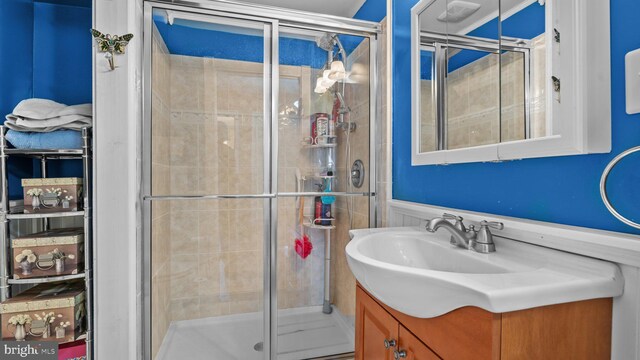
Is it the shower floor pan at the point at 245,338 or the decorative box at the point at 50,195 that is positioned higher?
the decorative box at the point at 50,195

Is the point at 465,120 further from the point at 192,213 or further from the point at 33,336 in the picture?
the point at 33,336

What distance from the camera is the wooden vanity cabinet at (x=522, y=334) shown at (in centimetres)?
60

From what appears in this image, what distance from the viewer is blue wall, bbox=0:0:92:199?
1.68 metres

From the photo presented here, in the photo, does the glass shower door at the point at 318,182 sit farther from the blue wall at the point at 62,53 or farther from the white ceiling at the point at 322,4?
the blue wall at the point at 62,53

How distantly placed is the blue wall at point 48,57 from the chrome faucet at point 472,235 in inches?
81.4

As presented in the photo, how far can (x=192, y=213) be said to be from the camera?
5.39 feet

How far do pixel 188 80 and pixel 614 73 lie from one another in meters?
1.67

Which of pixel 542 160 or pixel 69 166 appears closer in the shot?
pixel 542 160

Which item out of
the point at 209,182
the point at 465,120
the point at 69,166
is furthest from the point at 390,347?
the point at 69,166

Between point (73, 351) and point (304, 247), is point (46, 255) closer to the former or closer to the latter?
point (73, 351)

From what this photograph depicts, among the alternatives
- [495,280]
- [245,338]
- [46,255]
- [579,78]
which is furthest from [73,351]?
[579,78]

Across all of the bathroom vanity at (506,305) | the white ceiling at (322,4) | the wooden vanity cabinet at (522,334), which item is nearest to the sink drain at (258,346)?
the bathroom vanity at (506,305)

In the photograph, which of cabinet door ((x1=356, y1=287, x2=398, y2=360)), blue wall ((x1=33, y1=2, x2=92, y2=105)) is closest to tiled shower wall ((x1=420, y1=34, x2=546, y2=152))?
cabinet door ((x1=356, y1=287, x2=398, y2=360))
